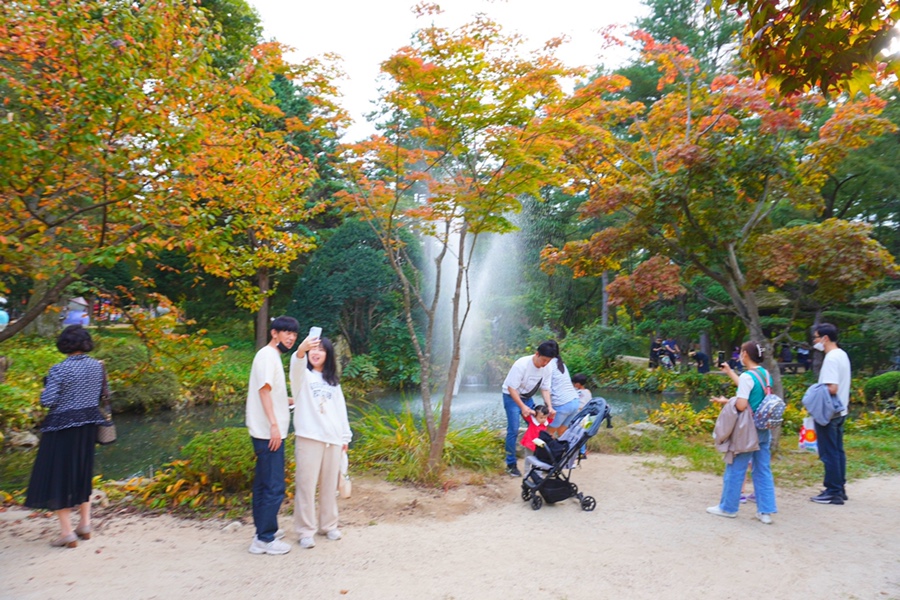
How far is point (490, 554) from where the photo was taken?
4465 millimetres

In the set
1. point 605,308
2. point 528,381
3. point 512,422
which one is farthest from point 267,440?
point 605,308

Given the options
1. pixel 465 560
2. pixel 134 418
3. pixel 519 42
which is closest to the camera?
pixel 465 560

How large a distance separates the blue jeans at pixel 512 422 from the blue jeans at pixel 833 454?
9.15ft

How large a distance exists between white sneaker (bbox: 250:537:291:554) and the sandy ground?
0.25ft

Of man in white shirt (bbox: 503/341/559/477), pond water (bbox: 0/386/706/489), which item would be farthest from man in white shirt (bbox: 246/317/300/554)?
pond water (bbox: 0/386/706/489)

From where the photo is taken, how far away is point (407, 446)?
281 inches

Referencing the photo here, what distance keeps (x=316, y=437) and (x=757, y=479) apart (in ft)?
12.2

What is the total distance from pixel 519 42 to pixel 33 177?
462 centimetres

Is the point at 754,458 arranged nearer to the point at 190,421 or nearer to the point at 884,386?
the point at 884,386

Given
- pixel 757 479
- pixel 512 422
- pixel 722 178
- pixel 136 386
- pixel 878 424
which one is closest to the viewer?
pixel 757 479

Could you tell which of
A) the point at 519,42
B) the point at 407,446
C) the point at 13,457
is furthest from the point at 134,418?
the point at 519,42

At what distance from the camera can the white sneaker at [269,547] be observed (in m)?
4.32

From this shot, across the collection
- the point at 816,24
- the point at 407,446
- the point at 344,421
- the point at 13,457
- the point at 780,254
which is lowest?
the point at 13,457

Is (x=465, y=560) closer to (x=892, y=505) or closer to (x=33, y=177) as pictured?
(x=892, y=505)
